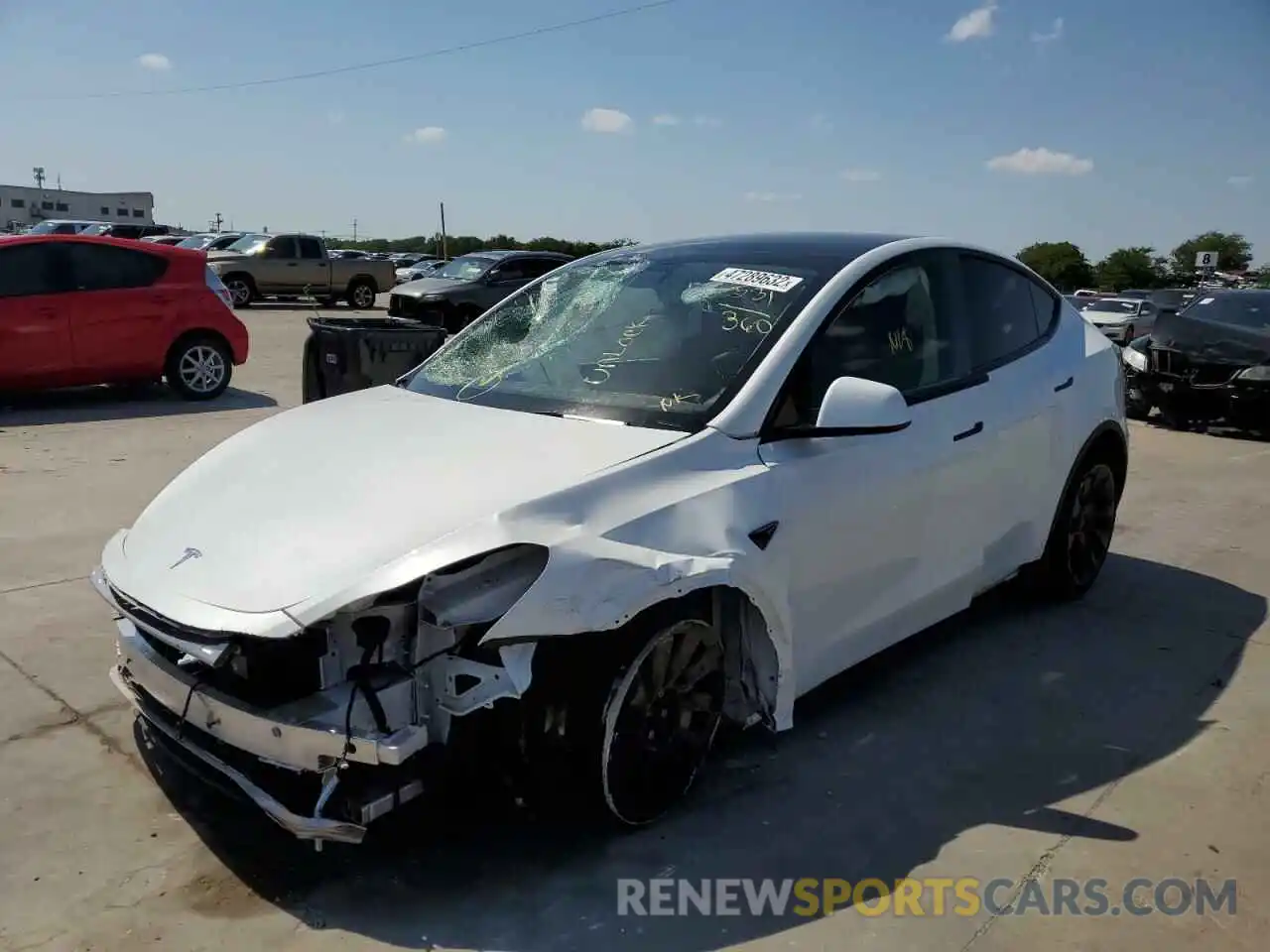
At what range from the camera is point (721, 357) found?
3391 millimetres

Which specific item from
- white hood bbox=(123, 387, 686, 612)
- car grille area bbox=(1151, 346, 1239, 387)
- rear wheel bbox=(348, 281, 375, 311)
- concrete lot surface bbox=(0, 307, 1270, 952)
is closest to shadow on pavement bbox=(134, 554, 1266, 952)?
concrete lot surface bbox=(0, 307, 1270, 952)

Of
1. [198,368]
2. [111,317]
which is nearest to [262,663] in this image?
[111,317]

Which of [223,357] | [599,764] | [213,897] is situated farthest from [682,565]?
[223,357]

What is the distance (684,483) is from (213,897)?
5.34 ft

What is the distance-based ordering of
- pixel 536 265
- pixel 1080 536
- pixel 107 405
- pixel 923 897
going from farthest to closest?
1. pixel 536 265
2. pixel 107 405
3. pixel 1080 536
4. pixel 923 897

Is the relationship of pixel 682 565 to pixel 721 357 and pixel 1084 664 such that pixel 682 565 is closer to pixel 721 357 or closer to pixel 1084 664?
pixel 721 357

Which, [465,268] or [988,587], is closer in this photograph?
[988,587]

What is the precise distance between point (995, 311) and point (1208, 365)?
7734mm

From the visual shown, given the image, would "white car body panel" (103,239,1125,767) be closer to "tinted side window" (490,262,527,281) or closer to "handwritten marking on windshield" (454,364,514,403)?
"handwritten marking on windshield" (454,364,514,403)

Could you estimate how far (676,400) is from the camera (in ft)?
10.7

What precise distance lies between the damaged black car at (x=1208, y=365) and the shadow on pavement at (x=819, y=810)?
6.92 metres

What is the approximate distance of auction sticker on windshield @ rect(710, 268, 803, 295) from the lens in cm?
363

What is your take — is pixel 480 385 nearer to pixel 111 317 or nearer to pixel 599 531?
pixel 599 531

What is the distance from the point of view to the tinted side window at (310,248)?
24328 millimetres
